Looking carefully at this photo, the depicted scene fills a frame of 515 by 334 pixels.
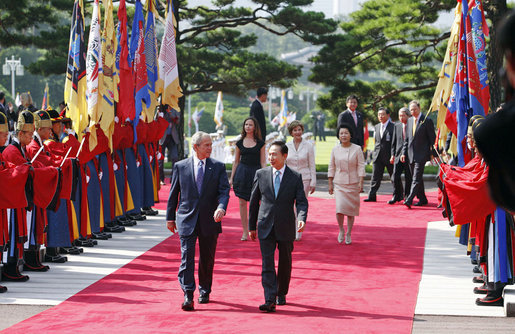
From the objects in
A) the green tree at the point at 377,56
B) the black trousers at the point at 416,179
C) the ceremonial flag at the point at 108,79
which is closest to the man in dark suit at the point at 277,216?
the ceremonial flag at the point at 108,79

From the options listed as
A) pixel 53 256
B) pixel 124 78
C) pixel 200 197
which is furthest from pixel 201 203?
pixel 124 78

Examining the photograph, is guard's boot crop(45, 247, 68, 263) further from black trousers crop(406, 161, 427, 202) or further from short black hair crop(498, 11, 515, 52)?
short black hair crop(498, 11, 515, 52)

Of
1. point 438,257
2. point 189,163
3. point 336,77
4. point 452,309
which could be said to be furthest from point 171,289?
point 336,77

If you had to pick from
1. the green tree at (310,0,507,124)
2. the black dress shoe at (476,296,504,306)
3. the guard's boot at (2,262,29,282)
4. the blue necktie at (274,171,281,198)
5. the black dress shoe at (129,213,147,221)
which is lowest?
the black dress shoe at (476,296,504,306)

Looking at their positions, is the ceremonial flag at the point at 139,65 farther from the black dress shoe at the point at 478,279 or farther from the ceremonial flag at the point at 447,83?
the black dress shoe at the point at 478,279

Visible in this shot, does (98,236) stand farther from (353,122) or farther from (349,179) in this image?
(353,122)

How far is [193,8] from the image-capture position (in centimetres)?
2081

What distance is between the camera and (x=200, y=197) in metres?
6.61

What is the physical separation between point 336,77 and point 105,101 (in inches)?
435

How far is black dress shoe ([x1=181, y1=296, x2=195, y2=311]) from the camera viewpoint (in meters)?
6.34

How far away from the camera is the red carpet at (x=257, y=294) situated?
5891 millimetres

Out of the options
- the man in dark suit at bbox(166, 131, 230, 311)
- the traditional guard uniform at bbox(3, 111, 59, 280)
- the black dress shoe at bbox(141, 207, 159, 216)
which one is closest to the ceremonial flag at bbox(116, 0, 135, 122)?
the black dress shoe at bbox(141, 207, 159, 216)

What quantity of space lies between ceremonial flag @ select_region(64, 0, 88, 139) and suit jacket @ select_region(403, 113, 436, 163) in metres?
6.23

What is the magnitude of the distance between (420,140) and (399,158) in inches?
25.7
